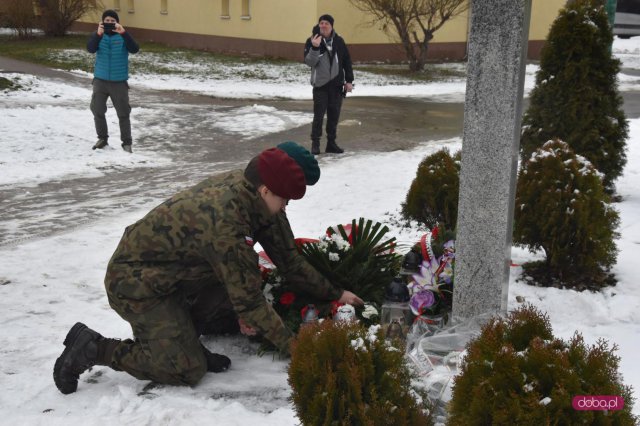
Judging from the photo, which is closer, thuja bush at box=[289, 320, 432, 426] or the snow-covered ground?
thuja bush at box=[289, 320, 432, 426]

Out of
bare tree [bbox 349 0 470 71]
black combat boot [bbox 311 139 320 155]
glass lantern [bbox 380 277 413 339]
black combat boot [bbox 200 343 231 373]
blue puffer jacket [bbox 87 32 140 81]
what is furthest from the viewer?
bare tree [bbox 349 0 470 71]

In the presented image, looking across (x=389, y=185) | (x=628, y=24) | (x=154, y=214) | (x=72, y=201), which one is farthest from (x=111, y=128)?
(x=628, y=24)

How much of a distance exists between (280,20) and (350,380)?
22884 millimetres

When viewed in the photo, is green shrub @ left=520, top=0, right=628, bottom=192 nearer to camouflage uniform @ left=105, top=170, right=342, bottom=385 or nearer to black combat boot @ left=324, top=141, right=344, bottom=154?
black combat boot @ left=324, top=141, right=344, bottom=154

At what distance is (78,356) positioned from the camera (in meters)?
3.57

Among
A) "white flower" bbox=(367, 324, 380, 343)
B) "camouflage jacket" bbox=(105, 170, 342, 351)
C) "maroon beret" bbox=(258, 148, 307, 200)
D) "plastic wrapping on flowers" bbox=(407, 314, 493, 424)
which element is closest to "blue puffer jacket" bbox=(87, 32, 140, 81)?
"camouflage jacket" bbox=(105, 170, 342, 351)

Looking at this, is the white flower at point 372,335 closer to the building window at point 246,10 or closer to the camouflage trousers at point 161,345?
the camouflage trousers at point 161,345

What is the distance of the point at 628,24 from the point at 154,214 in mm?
33177

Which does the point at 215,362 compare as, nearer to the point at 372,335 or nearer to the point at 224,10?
the point at 372,335

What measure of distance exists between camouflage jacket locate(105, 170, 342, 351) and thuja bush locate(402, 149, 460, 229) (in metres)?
2.38

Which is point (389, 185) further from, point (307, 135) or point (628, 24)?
point (628, 24)

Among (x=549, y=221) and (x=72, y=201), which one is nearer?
(x=549, y=221)

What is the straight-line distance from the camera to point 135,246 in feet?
11.7

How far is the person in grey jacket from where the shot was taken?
9484mm
